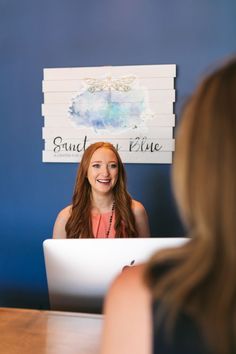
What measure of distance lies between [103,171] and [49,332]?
95 centimetres

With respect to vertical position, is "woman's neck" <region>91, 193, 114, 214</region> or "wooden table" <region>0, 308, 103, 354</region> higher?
"woman's neck" <region>91, 193, 114, 214</region>

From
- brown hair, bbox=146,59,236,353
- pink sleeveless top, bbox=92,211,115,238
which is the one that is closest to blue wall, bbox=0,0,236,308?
pink sleeveless top, bbox=92,211,115,238

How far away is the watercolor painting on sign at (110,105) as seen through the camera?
2416 mm

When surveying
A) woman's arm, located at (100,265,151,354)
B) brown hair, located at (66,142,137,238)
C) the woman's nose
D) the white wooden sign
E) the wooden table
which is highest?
the white wooden sign

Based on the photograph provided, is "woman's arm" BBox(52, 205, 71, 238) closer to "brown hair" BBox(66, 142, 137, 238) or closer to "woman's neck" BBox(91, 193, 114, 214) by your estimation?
"brown hair" BBox(66, 142, 137, 238)

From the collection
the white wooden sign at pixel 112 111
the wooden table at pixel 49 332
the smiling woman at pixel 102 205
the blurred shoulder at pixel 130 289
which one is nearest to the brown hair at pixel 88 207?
the smiling woman at pixel 102 205

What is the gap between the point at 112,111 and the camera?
246cm

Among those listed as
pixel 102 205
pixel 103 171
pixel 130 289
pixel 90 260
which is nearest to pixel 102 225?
pixel 102 205

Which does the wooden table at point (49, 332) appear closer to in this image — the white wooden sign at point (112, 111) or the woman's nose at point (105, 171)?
the woman's nose at point (105, 171)

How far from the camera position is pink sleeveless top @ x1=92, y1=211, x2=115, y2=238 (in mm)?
1949

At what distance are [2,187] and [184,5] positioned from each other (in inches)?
63.2

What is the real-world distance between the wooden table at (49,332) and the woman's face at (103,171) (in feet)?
2.62

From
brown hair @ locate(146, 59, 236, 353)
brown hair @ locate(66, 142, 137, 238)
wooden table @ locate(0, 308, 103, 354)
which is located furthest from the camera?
brown hair @ locate(66, 142, 137, 238)

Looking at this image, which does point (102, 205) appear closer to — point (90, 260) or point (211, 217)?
point (90, 260)
